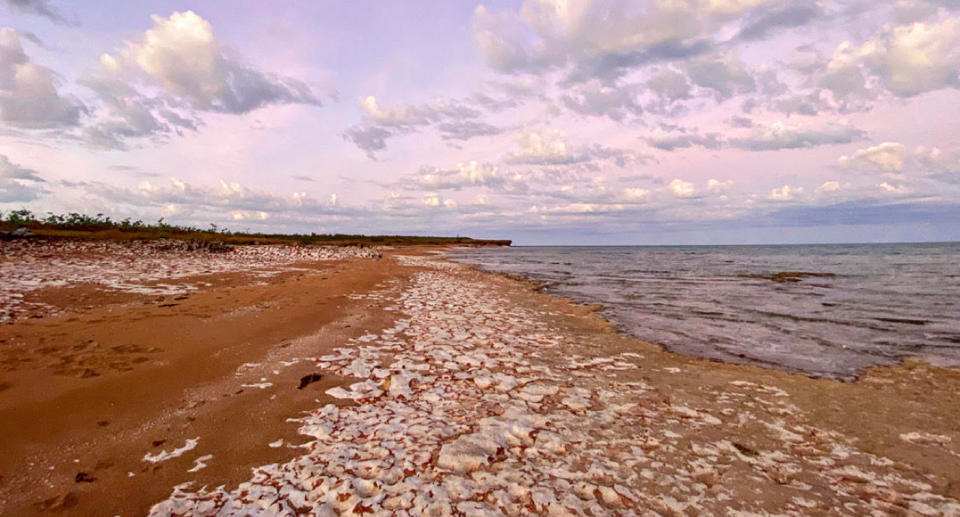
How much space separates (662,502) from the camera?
368 cm

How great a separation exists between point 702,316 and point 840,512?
11.2m

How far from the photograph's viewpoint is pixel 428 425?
4895mm

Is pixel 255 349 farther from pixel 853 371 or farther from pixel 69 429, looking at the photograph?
pixel 853 371

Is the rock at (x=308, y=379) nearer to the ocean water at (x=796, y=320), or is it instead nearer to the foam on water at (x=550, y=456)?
the foam on water at (x=550, y=456)

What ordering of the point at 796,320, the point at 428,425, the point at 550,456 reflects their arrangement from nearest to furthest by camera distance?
1. the point at 550,456
2. the point at 428,425
3. the point at 796,320

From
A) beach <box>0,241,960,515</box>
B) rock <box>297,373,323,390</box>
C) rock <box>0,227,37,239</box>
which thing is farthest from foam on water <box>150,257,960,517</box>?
rock <box>0,227,37,239</box>

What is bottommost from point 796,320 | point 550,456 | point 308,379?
point 796,320

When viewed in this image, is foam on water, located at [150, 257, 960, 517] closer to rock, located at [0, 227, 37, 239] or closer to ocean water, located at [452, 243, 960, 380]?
ocean water, located at [452, 243, 960, 380]

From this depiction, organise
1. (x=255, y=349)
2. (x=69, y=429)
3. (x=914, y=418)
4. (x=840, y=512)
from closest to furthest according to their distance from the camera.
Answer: (x=840, y=512) < (x=69, y=429) < (x=914, y=418) < (x=255, y=349)

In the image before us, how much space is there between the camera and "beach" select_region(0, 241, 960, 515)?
143 inches

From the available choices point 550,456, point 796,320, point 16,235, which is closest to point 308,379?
point 550,456

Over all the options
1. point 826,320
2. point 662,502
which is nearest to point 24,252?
point 662,502

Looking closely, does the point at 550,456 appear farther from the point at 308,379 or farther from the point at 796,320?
the point at 796,320

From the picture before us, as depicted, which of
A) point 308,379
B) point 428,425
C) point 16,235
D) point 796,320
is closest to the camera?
point 428,425
